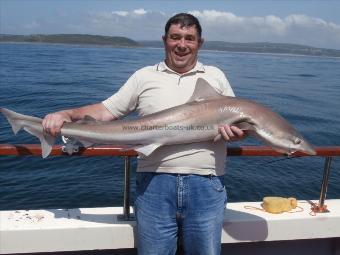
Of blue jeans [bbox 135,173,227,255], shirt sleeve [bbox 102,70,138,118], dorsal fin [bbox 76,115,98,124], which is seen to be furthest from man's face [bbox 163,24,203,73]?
blue jeans [bbox 135,173,227,255]

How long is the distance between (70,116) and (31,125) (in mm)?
291

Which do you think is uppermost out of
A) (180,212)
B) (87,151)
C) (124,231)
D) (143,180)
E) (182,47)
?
(182,47)

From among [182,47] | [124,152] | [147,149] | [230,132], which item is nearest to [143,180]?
[147,149]

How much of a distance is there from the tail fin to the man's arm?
0.06 meters

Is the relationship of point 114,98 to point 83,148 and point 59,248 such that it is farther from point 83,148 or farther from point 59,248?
point 59,248

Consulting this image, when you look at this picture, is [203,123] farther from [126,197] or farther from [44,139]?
[44,139]

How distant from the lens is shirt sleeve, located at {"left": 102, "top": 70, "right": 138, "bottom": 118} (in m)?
3.38

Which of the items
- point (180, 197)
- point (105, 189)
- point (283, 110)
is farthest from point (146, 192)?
point (283, 110)

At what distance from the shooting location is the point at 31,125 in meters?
3.30

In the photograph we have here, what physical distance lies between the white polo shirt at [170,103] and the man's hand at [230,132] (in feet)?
0.47

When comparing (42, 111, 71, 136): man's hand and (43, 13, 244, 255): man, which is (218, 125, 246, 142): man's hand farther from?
(42, 111, 71, 136): man's hand

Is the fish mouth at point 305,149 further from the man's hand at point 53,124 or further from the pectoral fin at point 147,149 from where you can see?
the man's hand at point 53,124

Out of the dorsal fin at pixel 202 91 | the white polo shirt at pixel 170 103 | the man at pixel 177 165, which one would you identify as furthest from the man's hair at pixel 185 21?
the dorsal fin at pixel 202 91

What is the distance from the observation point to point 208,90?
10.5ft
